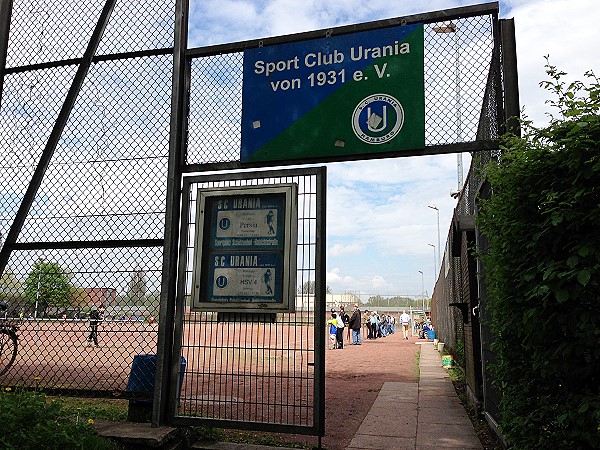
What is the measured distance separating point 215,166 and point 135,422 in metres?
2.55

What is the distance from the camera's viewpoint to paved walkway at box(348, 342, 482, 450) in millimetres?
5652

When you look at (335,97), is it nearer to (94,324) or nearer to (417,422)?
(94,324)

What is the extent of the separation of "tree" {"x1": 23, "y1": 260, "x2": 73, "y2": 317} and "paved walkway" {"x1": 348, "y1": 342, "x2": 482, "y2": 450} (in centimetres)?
325

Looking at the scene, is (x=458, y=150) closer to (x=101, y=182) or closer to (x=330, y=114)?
(x=330, y=114)

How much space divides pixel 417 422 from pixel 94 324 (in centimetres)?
403

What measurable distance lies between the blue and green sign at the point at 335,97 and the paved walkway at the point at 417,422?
3.03 meters

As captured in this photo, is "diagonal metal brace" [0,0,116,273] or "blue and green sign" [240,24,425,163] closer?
"blue and green sign" [240,24,425,163]

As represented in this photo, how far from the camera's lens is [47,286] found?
18.2 ft

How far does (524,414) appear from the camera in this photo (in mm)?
3371

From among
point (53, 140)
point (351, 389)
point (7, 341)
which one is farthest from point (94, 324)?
point (351, 389)

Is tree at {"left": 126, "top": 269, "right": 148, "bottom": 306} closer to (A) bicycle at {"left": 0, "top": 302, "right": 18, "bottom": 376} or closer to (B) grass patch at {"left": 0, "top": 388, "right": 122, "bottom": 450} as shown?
(B) grass patch at {"left": 0, "top": 388, "right": 122, "bottom": 450}

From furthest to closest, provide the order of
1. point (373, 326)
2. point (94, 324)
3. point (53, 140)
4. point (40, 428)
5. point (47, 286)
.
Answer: point (373, 326) < point (53, 140) < point (47, 286) < point (94, 324) < point (40, 428)

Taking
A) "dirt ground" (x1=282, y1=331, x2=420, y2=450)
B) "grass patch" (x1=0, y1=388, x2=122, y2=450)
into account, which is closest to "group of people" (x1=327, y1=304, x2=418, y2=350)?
"dirt ground" (x1=282, y1=331, x2=420, y2=450)

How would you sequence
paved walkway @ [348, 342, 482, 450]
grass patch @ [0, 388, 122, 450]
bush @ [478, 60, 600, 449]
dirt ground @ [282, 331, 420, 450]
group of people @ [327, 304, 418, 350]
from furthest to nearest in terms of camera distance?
group of people @ [327, 304, 418, 350] → dirt ground @ [282, 331, 420, 450] → paved walkway @ [348, 342, 482, 450] → grass patch @ [0, 388, 122, 450] → bush @ [478, 60, 600, 449]
